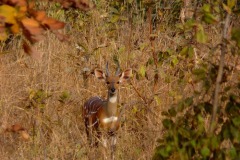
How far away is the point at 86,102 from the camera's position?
238 inches

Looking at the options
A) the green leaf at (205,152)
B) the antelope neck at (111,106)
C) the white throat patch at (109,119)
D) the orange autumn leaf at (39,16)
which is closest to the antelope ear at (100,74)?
the antelope neck at (111,106)

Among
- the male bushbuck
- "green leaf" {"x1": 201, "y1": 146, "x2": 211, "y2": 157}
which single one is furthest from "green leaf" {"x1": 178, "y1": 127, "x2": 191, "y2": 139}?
the male bushbuck

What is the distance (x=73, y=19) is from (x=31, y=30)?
→ 5.79 metres

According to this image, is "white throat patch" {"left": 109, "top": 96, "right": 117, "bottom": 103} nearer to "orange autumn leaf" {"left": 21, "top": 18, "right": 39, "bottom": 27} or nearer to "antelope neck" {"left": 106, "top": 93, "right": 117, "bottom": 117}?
"antelope neck" {"left": 106, "top": 93, "right": 117, "bottom": 117}

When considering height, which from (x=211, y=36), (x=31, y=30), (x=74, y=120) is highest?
(x=31, y=30)

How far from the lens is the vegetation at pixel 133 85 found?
3.11 metres

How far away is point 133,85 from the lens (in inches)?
225

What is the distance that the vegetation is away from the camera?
10.2 ft

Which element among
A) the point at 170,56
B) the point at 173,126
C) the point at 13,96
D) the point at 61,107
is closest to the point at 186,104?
the point at 173,126

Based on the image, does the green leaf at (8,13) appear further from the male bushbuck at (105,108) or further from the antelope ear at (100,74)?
the antelope ear at (100,74)

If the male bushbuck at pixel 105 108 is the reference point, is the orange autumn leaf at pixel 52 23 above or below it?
above

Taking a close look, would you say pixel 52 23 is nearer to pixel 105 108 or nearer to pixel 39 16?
pixel 39 16

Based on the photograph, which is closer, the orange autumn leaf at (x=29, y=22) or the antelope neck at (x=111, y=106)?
the orange autumn leaf at (x=29, y=22)

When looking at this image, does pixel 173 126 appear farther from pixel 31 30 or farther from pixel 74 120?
pixel 74 120
